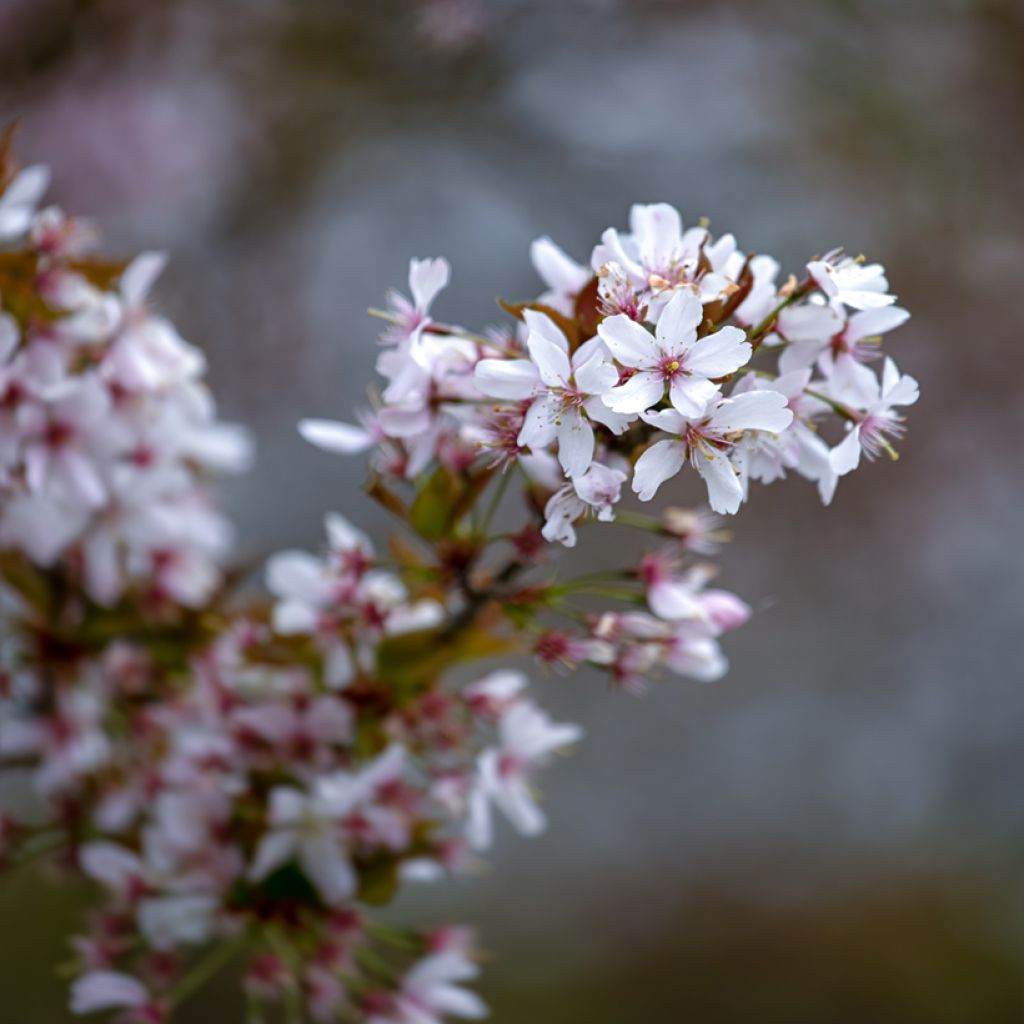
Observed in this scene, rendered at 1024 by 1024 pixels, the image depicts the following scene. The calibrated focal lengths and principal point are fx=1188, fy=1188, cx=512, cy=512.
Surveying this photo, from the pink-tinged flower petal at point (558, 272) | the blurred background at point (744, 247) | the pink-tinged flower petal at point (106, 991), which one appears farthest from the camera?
the blurred background at point (744, 247)

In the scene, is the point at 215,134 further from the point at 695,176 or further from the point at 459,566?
the point at 459,566

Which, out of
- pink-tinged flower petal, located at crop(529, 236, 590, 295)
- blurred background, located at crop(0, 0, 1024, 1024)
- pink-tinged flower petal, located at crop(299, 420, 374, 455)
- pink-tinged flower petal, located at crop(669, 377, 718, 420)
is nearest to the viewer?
pink-tinged flower petal, located at crop(669, 377, 718, 420)

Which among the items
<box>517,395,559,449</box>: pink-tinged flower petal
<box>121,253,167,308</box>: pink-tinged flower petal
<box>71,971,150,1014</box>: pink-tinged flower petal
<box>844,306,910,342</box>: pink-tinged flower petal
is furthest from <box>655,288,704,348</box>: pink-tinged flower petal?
<box>71,971,150,1014</box>: pink-tinged flower petal

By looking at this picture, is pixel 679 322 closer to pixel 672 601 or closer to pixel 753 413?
pixel 753 413

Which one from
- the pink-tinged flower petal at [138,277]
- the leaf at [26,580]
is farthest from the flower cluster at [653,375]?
the leaf at [26,580]

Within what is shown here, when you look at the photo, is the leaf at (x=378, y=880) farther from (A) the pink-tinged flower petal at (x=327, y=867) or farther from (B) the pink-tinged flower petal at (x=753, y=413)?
(B) the pink-tinged flower petal at (x=753, y=413)

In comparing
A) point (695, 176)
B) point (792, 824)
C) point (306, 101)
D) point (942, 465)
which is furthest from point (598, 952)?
point (306, 101)

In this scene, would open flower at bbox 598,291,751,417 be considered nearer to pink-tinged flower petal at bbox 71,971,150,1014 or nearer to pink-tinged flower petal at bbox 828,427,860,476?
pink-tinged flower petal at bbox 828,427,860,476
